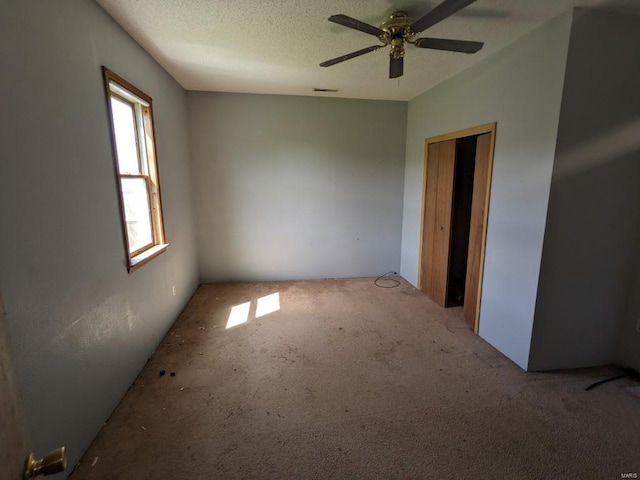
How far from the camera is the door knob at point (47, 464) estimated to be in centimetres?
66

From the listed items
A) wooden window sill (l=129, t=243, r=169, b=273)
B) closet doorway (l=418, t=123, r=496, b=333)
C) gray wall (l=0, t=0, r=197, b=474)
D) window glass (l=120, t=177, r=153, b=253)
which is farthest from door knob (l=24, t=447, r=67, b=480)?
closet doorway (l=418, t=123, r=496, b=333)

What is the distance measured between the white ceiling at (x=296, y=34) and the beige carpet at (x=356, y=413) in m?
2.51

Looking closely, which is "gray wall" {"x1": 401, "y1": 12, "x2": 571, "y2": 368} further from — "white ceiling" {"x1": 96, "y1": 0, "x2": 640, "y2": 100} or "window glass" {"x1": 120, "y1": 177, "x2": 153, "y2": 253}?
"window glass" {"x1": 120, "y1": 177, "x2": 153, "y2": 253}

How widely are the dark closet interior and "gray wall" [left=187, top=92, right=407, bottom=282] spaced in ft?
3.26

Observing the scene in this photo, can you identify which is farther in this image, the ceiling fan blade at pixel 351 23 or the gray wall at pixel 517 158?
the gray wall at pixel 517 158

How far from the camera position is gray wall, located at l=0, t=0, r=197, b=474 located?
1253 millimetres

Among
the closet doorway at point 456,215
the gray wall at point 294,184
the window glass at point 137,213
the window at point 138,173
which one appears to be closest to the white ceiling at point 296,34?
the window at point 138,173

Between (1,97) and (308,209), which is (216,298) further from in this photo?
(1,97)

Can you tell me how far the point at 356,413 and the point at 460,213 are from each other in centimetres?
252

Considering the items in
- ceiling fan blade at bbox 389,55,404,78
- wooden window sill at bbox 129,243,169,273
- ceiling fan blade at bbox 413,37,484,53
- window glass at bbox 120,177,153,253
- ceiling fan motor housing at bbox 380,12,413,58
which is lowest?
wooden window sill at bbox 129,243,169,273

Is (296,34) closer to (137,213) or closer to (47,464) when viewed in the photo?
(137,213)

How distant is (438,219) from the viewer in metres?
3.60

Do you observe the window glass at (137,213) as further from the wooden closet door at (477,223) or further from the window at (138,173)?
the wooden closet door at (477,223)

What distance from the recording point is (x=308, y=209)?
4.30m
